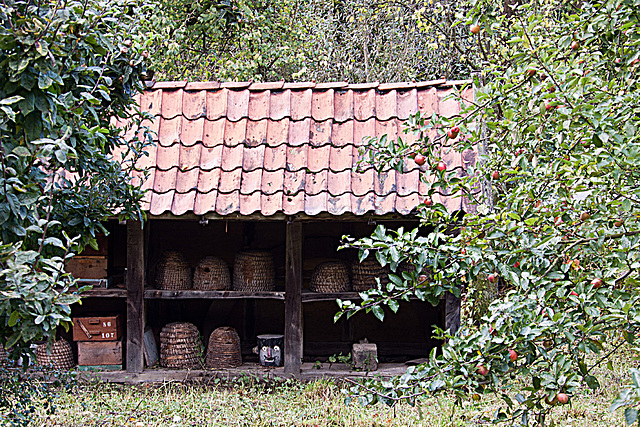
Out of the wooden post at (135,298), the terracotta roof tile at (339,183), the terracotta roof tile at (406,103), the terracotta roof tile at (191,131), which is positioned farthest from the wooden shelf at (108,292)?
the terracotta roof tile at (406,103)

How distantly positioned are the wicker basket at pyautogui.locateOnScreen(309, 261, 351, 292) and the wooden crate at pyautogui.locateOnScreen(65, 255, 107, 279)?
2033 millimetres

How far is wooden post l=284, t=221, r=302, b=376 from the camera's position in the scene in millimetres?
5379

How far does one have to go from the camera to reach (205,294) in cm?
554

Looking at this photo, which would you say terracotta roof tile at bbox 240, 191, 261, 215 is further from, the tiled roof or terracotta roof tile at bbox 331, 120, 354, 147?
terracotta roof tile at bbox 331, 120, 354, 147

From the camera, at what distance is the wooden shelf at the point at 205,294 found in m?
5.48

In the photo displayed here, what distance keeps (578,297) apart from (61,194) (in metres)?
2.44

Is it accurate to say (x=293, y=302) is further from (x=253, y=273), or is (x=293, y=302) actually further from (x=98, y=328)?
(x=98, y=328)

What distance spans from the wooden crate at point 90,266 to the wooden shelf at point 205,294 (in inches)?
19.8

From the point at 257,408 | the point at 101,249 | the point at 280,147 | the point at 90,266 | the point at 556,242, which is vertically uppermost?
the point at 280,147

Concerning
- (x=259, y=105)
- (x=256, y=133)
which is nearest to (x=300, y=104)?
(x=259, y=105)

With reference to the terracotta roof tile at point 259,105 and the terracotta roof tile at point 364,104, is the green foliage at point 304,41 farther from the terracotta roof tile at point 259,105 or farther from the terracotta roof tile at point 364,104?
the terracotta roof tile at point 364,104

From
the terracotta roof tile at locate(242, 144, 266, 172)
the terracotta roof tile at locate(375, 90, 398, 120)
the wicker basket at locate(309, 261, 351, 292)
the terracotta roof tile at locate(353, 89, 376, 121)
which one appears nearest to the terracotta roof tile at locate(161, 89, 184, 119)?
the terracotta roof tile at locate(242, 144, 266, 172)

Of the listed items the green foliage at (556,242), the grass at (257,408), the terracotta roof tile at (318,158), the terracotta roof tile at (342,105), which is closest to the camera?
the green foliage at (556,242)

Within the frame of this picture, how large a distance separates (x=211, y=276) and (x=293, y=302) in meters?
0.99
